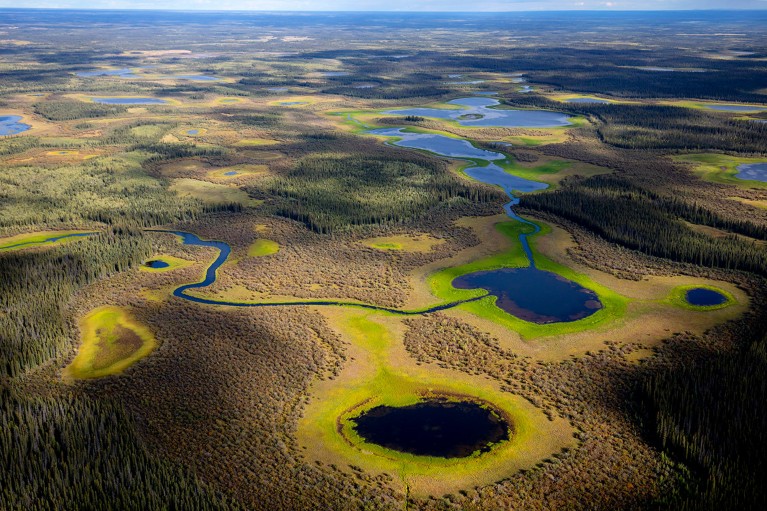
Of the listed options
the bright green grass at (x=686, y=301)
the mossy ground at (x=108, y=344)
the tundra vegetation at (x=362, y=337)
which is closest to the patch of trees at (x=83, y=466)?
the tundra vegetation at (x=362, y=337)

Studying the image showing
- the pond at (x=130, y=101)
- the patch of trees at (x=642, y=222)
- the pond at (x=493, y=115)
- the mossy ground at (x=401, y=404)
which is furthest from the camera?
the pond at (x=130, y=101)

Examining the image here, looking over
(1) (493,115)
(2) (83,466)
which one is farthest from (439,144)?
(2) (83,466)

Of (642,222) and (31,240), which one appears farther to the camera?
(642,222)

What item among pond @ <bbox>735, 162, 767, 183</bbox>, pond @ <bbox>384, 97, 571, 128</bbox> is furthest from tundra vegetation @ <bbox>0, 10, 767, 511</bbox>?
pond @ <bbox>384, 97, 571, 128</bbox>

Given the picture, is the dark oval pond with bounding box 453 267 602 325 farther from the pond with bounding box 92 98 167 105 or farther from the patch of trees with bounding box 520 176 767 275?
the pond with bounding box 92 98 167 105

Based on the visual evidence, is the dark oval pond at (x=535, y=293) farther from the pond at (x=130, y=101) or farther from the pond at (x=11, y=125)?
the pond at (x=130, y=101)

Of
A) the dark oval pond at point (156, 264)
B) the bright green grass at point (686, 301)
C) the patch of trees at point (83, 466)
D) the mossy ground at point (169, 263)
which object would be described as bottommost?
the dark oval pond at point (156, 264)

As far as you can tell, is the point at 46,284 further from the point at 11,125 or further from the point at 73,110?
the point at 73,110

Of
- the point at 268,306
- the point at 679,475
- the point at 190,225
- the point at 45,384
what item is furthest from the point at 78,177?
the point at 679,475
